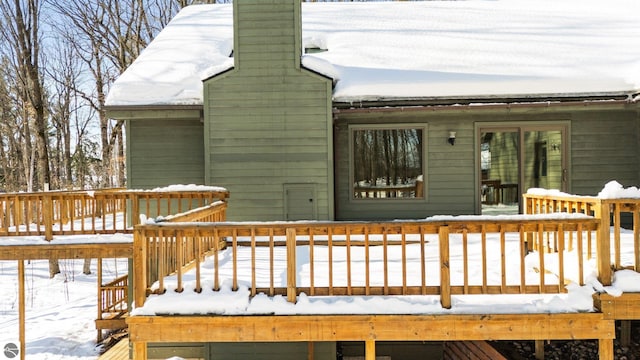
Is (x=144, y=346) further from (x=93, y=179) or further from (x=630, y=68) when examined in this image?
(x=93, y=179)

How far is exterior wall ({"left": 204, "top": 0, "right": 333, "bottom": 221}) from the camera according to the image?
7945 millimetres

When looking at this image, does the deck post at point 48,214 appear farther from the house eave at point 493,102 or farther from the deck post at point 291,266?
the house eave at point 493,102

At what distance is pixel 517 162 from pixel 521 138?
48 centimetres

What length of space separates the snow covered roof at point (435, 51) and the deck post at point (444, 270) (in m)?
4.40

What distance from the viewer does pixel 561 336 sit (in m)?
4.20

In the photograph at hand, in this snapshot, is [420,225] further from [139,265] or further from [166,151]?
[166,151]

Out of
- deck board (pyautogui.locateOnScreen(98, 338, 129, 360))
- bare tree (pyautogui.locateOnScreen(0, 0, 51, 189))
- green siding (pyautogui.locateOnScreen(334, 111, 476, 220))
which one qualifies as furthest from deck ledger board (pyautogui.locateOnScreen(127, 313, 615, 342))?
bare tree (pyautogui.locateOnScreen(0, 0, 51, 189))

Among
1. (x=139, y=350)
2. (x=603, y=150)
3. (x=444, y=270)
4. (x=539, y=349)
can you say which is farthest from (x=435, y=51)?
(x=139, y=350)

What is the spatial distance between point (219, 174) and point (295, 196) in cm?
149

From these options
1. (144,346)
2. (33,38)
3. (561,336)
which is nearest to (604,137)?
(561,336)

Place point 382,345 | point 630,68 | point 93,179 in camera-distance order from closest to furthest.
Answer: point 382,345, point 630,68, point 93,179

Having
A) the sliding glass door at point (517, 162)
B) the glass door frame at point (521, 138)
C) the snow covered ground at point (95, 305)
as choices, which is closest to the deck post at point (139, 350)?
the snow covered ground at point (95, 305)

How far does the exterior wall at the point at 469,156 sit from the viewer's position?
8375mm

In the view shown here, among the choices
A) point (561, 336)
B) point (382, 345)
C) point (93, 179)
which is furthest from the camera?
point (93, 179)
